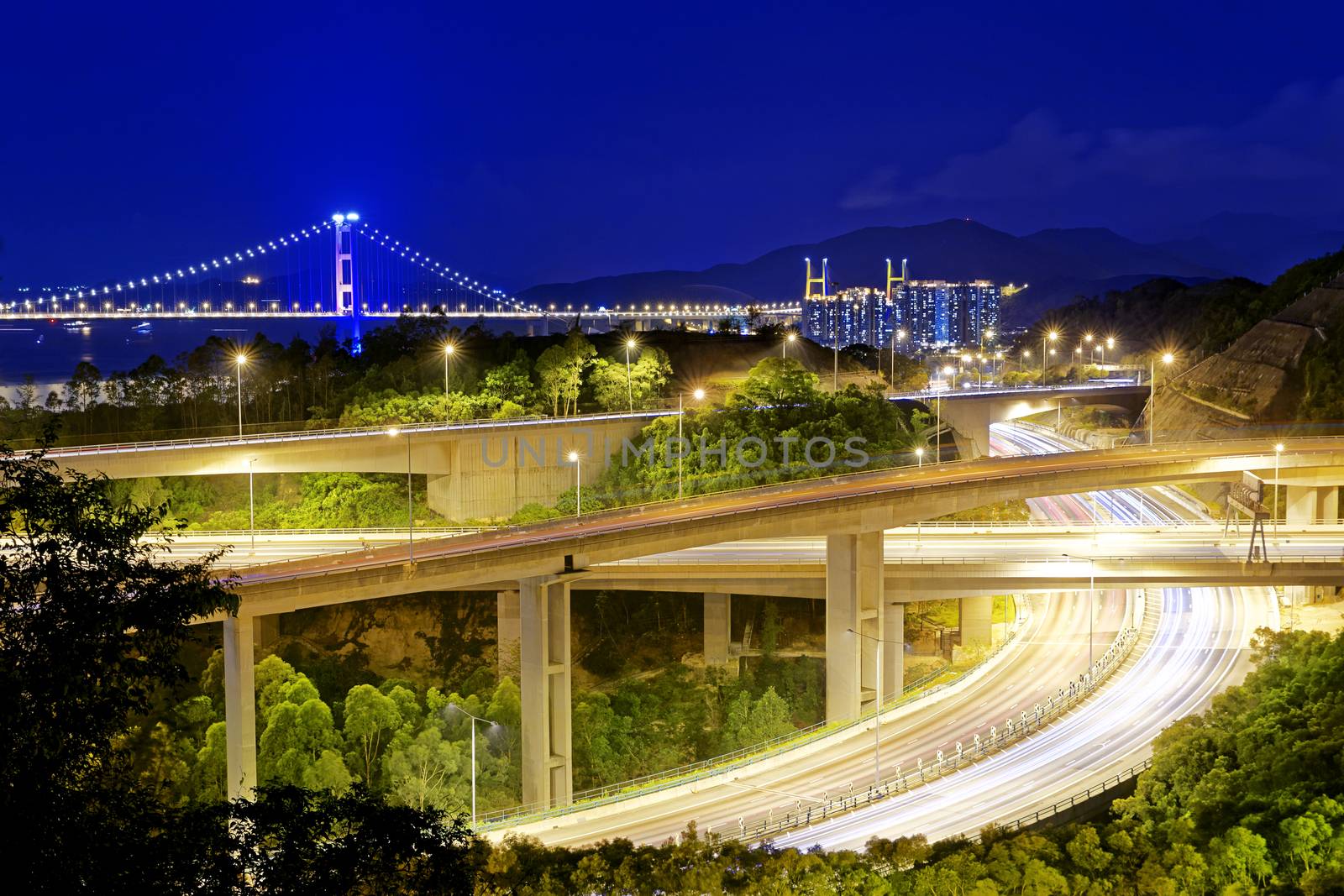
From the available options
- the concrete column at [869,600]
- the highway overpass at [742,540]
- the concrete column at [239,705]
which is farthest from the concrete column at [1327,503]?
the concrete column at [239,705]

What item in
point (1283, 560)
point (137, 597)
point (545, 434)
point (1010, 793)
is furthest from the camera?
point (545, 434)

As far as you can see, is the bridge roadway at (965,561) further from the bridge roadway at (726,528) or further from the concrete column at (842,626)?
the bridge roadway at (726,528)

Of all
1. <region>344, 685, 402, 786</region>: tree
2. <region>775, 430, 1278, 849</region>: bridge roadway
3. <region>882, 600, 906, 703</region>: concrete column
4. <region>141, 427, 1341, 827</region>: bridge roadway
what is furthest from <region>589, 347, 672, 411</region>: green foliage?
<region>775, 430, 1278, 849</region>: bridge roadway

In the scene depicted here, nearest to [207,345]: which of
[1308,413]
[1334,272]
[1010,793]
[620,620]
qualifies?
[620,620]

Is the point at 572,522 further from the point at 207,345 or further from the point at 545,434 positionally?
the point at 207,345

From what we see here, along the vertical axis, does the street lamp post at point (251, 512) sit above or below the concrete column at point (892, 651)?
above

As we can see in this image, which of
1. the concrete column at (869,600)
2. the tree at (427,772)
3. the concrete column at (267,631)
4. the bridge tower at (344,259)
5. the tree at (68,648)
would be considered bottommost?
the tree at (427,772)

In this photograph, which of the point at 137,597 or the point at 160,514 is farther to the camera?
the point at 160,514

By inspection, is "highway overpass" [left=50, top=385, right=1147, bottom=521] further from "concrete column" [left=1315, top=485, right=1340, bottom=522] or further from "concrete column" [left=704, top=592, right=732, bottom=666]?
"concrete column" [left=1315, top=485, right=1340, bottom=522]
